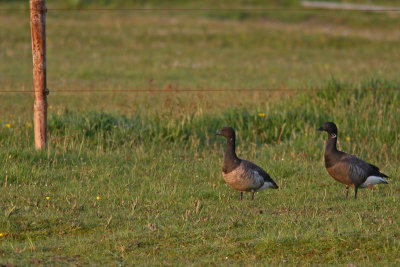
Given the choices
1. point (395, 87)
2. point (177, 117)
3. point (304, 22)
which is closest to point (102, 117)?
point (177, 117)

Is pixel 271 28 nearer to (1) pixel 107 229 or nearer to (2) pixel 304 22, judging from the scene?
(2) pixel 304 22

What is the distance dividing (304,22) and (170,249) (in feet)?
109

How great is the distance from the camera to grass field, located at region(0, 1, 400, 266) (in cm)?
737

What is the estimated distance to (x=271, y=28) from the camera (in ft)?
112

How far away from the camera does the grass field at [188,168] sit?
7.37 m

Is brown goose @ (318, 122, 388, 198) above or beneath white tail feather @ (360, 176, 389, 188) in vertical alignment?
above

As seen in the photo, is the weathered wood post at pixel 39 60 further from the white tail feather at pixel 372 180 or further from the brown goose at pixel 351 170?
the white tail feather at pixel 372 180

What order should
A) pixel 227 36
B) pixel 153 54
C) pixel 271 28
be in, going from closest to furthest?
pixel 153 54
pixel 227 36
pixel 271 28

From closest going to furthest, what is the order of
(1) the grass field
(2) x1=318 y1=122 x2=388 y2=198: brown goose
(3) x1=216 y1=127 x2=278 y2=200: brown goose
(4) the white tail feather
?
(1) the grass field, (3) x1=216 y1=127 x2=278 y2=200: brown goose, (2) x1=318 y1=122 x2=388 y2=198: brown goose, (4) the white tail feather

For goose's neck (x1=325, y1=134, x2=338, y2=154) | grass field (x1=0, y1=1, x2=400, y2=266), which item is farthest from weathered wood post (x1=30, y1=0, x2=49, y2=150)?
goose's neck (x1=325, y1=134, x2=338, y2=154)

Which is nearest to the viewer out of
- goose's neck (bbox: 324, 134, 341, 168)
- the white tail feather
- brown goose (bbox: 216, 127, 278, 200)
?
brown goose (bbox: 216, 127, 278, 200)

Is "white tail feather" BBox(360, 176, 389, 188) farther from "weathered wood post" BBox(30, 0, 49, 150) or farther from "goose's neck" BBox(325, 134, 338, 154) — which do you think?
"weathered wood post" BBox(30, 0, 49, 150)

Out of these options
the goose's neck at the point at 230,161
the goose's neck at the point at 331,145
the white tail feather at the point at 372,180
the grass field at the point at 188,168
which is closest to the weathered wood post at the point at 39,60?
the grass field at the point at 188,168

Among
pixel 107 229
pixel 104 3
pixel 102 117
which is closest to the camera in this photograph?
pixel 107 229
